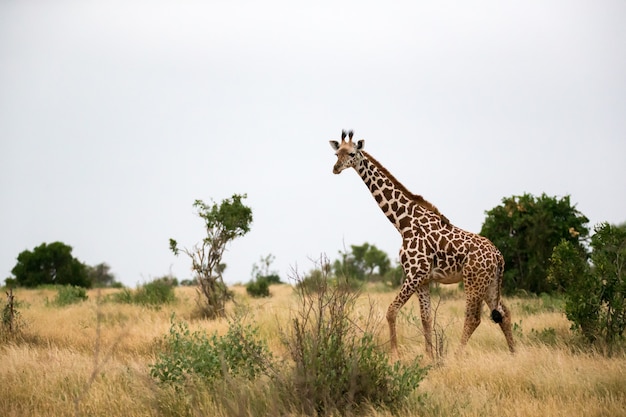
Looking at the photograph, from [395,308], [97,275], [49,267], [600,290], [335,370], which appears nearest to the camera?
[335,370]

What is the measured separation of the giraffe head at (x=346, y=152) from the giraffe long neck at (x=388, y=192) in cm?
15

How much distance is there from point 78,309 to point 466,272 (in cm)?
1033

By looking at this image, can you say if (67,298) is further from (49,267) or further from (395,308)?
(49,267)

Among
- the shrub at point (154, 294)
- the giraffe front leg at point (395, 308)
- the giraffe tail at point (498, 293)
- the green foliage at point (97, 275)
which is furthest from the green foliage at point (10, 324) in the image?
the green foliage at point (97, 275)

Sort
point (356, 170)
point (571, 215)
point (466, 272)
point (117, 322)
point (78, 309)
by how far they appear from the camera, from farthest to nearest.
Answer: point (571, 215) < point (78, 309) < point (117, 322) < point (356, 170) < point (466, 272)

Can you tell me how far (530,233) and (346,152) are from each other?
10.2 metres

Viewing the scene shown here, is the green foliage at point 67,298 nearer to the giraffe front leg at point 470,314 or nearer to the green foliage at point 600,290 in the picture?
the giraffe front leg at point 470,314

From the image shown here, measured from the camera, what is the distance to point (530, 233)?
17766 mm

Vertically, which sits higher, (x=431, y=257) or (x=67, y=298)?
(x=431, y=257)

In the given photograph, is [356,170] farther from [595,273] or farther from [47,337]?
[47,337]

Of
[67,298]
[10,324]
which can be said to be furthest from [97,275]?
[10,324]

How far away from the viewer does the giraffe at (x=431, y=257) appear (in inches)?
349

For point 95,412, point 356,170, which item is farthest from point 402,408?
point 356,170

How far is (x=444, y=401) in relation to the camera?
6102 mm
